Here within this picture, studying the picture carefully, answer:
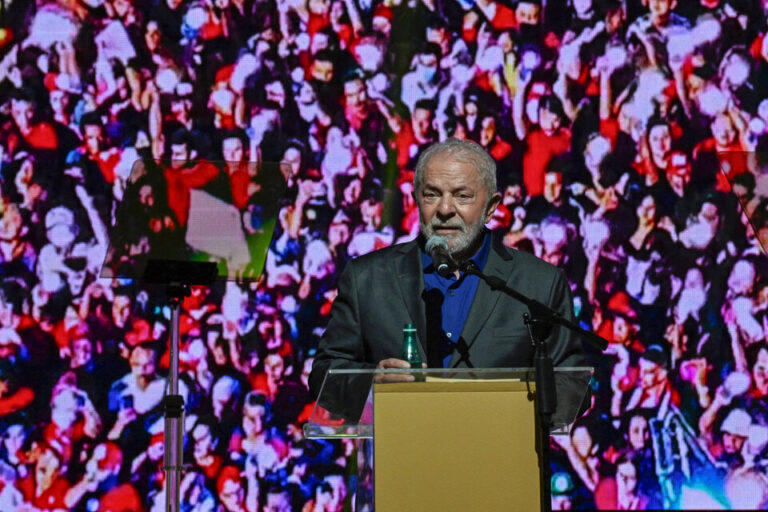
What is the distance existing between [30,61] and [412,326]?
2.40 m

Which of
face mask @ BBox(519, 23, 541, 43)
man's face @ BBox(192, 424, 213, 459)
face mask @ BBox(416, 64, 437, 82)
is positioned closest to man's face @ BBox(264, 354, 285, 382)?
man's face @ BBox(192, 424, 213, 459)

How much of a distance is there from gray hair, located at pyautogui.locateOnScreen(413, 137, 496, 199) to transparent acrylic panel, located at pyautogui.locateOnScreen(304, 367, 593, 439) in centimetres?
73

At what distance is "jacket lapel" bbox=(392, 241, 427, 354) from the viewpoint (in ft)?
8.47

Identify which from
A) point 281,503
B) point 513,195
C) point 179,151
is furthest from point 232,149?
point 281,503

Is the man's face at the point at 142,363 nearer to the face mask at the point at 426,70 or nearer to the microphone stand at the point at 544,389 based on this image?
the face mask at the point at 426,70

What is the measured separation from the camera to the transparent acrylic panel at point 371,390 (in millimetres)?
1911

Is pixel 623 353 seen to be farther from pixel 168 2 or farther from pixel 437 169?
pixel 168 2

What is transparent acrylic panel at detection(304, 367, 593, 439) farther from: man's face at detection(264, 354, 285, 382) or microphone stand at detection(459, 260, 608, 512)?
man's face at detection(264, 354, 285, 382)

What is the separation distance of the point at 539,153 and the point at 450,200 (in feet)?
5.62

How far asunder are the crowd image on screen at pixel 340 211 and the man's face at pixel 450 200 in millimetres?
1565

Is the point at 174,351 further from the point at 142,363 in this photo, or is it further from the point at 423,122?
the point at 423,122

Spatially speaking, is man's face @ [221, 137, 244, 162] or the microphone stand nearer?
the microphone stand

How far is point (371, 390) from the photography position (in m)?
1.93

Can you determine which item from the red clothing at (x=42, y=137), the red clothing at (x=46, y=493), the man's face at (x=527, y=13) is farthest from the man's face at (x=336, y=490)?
the man's face at (x=527, y=13)
